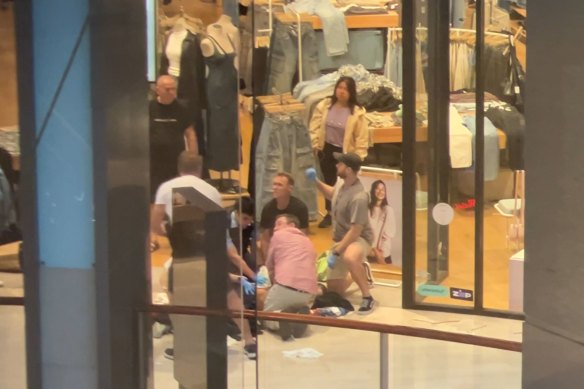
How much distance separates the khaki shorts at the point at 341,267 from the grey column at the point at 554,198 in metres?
3.45

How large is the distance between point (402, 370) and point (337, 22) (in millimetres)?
2472

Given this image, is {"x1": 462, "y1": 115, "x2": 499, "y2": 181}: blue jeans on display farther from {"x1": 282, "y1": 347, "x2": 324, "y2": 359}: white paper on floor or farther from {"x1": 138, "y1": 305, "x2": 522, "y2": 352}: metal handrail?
{"x1": 138, "y1": 305, "x2": 522, "y2": 352}: metal handrail

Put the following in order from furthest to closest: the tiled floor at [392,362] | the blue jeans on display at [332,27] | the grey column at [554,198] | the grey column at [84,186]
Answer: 1. the blue jeans on display at [332,27]
2. the tiled floor at [392,362]
3. the grey column at [84,186]
4. the grey column at [554,198]

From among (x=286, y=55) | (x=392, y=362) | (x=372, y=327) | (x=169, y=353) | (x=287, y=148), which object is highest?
(x=286, y=55)

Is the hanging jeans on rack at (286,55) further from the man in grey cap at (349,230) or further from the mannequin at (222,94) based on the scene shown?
the mannequin at (222,94)

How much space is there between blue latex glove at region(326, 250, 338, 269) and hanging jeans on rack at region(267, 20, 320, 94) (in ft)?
3.64

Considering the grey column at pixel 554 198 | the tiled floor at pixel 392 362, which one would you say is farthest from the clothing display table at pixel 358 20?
the grey column at pixel 554 198

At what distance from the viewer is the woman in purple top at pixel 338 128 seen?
5.22 metres

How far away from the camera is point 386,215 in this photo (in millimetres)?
5023

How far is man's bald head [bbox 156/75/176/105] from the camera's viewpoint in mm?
2020

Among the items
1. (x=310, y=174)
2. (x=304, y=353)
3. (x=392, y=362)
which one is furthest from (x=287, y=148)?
(x=392, y=362)

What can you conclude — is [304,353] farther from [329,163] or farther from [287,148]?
[287,148]

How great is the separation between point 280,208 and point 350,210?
1.62 ft

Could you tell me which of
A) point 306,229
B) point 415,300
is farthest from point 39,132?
point 415,300
